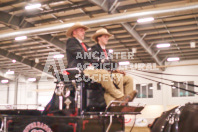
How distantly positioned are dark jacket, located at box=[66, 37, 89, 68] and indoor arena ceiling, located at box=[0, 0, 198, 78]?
5.58 meters

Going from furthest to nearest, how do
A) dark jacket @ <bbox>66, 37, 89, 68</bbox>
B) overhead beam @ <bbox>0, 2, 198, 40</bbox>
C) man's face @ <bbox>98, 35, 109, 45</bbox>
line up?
overhead beam @ <bbox>0, 2, 198, 40</bbox>, man's face @ <bbox>98, 35, 109, 45</bbox>, dark jacket @ <bbox>66, 37, 89, 68</bbox>

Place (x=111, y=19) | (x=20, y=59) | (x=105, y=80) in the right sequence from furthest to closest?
(x=20, y=59) < (x=111, y=19) < (x=105, y=80)

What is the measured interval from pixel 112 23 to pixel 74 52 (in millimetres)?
6310

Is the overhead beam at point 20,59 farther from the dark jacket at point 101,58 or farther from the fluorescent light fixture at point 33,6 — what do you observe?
the dark jacket at point 101,58

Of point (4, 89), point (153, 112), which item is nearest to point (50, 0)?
point (153, 112)

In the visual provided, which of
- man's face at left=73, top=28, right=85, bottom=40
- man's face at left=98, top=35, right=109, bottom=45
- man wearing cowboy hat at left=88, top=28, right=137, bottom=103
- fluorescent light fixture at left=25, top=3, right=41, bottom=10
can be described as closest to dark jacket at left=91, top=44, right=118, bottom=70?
man wearing cowboy hat at left=88, top=28, right=137, bottom=103

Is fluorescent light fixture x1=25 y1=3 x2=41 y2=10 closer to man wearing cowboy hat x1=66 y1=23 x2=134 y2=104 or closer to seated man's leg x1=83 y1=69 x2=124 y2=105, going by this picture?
man wearing cowboy hat x1=66 y1=23 x2=134 y2=104

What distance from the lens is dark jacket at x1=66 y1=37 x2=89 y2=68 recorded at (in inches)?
144

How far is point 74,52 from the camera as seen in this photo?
3641mm

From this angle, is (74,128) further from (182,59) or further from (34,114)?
(182,59)

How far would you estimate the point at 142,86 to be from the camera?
2022cm

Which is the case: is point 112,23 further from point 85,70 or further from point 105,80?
point 105,80

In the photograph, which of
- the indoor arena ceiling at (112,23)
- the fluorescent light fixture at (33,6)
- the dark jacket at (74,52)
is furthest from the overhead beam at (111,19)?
the dark jacket at (74,52)

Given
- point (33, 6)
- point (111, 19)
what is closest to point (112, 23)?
point (111, 19)
